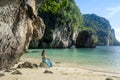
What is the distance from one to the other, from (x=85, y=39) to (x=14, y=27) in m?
87.7

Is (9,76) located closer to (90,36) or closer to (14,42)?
(14,42)

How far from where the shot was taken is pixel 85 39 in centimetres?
10056

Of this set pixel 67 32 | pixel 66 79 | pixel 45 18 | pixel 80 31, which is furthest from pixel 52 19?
pixel 66 79

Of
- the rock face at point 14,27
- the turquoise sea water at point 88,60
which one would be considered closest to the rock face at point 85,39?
the turquoise sea water at point 88,60

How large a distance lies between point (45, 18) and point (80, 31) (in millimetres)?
22839

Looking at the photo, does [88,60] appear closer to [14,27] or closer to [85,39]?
[14,27]

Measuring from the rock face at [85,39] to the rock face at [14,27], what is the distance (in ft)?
283

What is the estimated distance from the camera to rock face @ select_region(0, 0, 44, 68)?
1263 cm

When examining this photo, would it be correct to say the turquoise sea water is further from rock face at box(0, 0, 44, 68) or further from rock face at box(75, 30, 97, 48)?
rock face at box(75, 30, 97, 48)

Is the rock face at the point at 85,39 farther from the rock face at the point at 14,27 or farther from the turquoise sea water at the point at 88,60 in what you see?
the rock face at the point at 14,27

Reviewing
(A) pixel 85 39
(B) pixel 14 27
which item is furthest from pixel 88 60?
(A) pixel 85 39

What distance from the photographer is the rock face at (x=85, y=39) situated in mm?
101394

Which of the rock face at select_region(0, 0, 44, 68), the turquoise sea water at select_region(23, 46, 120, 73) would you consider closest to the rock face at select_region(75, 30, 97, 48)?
the turquoise sea water at select_region(23, 46, 120, 73)

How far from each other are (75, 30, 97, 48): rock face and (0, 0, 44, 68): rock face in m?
86.3
